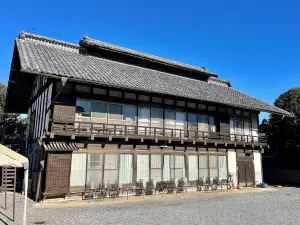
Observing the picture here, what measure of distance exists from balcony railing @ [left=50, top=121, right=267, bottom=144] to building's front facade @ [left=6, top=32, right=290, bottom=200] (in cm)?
6

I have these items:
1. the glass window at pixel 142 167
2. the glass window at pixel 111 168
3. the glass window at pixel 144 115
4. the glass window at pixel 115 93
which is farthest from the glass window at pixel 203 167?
the glass window at pixel 115 93

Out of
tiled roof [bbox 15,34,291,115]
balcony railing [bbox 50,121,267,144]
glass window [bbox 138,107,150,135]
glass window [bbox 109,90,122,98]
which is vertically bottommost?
balcony railing [bbox 50,121,267,144]

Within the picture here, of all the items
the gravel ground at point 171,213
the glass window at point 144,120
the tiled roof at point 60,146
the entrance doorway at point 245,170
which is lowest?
the gravel ground at point 171,213

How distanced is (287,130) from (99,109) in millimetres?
20915

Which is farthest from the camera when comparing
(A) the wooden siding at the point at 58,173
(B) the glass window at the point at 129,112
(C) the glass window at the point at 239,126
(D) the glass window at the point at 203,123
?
(C) the glass window at the point at 239,126

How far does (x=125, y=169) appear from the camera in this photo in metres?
15.0

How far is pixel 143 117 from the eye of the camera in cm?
1656

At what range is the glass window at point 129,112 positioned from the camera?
1588cm

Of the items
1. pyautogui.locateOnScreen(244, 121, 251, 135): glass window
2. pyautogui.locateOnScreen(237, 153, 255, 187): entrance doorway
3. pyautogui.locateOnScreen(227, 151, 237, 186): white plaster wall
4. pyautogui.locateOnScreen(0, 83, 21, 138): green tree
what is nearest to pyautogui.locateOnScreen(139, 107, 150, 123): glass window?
pyautogui.locateOnScreen(227, 151, 237, 186): white plaster wall

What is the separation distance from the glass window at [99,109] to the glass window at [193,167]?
7.05 m

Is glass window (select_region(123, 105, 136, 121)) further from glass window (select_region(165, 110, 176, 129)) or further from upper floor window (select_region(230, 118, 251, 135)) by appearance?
upper floor window (select_region(230, 118, 251, 135))

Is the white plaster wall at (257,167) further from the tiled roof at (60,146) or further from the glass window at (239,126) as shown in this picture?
the tiled roof at (60,146)

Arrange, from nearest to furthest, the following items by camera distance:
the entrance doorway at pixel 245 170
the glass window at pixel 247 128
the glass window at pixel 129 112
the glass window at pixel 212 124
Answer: the glass window at pixel 129 112 < the glass window at pixel 212 124 < the entrance doorway at pixel 245 170 < the glass window at pixel 247 128

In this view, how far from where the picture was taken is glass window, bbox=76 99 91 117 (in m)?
14.3
